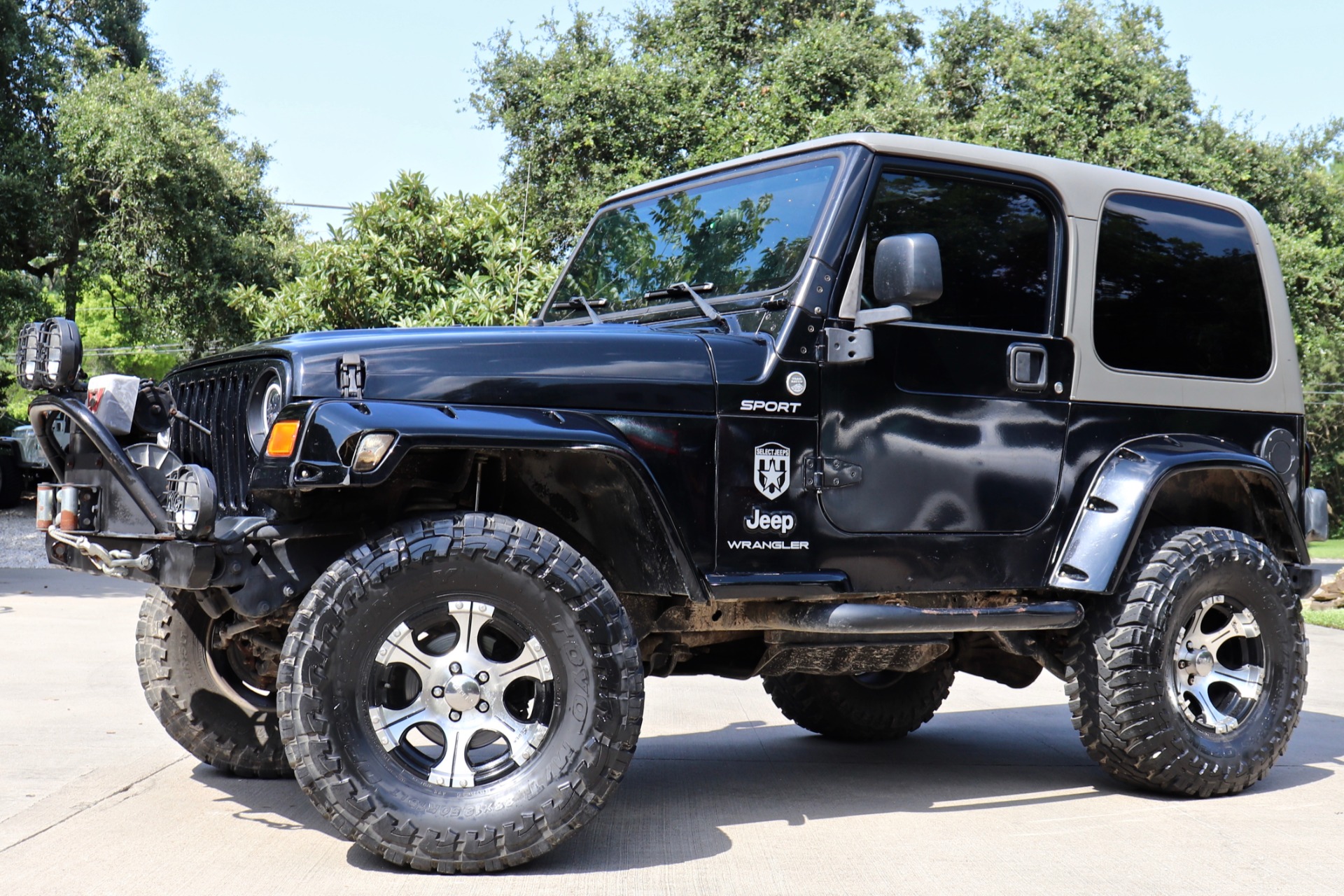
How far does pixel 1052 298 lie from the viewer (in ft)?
16.3

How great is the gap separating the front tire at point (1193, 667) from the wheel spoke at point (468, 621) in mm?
2387

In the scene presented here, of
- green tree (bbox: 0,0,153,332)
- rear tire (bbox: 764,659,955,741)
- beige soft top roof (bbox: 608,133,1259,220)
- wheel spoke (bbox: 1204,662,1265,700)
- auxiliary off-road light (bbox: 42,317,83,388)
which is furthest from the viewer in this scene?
green tree (bbox: 0,0,153,332)

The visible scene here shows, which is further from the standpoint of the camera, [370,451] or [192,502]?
[192,502]

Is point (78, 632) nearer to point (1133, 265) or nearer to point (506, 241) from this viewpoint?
point (506, 241)

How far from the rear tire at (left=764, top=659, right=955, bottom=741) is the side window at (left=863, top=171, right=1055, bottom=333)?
1.92 metres

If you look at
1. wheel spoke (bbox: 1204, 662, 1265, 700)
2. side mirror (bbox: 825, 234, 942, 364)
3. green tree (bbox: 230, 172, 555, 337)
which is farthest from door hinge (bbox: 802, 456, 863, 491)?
green tree (bbox: 230, 172, 555, 337)

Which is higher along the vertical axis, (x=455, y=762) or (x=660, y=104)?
(x=660, y=104)

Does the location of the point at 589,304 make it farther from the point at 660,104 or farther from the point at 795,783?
the point at 660,104

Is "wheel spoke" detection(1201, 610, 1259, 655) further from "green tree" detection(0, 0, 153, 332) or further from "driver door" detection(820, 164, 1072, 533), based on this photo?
"green tree" detection(0, 0, 153, 332)

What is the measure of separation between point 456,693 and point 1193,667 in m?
2.89

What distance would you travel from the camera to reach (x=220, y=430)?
423cm

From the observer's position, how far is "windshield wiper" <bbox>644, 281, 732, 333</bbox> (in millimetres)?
4551

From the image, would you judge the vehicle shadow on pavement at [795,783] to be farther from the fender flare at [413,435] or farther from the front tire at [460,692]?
the fender flare at [413,435]

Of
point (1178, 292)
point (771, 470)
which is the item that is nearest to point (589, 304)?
point (771, 470)
